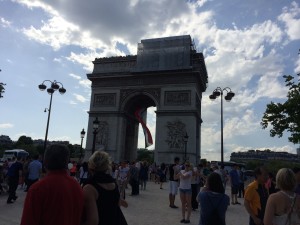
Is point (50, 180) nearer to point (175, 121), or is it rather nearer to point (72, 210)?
point (72, 210)

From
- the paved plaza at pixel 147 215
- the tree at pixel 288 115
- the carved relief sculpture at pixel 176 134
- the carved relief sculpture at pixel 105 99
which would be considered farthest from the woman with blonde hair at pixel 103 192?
the carved relief sculpture at pixel 105 99

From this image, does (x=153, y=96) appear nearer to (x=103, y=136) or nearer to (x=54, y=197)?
(x=103, y=136)

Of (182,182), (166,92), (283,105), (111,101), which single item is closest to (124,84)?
(111,101)

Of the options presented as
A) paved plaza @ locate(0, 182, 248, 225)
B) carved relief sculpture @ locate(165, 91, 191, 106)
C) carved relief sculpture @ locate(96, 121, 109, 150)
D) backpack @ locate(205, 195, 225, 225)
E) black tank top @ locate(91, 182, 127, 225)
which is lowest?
paved plaza @ locate(0, 182, 248, 225)

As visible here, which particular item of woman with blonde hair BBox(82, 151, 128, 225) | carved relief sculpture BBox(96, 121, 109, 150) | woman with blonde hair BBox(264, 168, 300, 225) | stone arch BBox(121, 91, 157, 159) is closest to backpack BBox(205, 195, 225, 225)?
woman with blonde hair BBox(264, 168, 300, 225)

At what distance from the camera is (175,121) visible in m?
35.2

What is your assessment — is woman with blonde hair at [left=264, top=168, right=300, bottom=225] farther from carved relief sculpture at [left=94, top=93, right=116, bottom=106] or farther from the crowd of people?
carved relief sculpture at [left=94, top=93, right=116, bottom=106]

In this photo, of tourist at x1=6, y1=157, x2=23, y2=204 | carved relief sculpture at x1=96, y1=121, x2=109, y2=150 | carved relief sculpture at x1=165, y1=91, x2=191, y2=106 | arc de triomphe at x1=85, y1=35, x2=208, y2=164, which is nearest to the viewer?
tourist at x1=6, y1=157, x2=23, y2=204

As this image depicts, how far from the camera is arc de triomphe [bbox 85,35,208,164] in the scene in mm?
34938

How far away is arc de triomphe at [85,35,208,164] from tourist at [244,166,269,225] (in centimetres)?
2817

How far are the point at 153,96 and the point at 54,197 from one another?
34303 mm

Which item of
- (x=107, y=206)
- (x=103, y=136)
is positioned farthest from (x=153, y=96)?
(x=107, y=206)

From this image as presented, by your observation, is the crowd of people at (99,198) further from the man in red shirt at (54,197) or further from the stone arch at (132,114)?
the stone arch at (132,114)

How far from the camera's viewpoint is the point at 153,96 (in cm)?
3697
